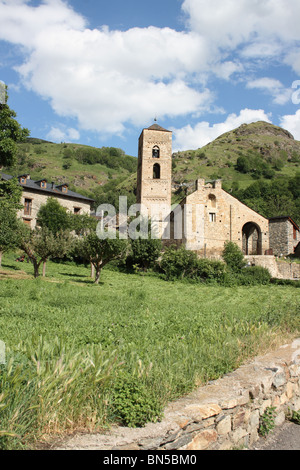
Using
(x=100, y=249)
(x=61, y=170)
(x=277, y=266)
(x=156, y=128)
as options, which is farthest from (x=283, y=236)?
(x=61, y=170)

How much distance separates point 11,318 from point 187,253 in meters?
22.5

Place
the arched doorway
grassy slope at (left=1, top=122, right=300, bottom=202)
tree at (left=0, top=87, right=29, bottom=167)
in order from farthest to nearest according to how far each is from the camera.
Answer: grassy slope at (left=1, top=122, right=300, bottom=202) → the arched doorway → tree at (left=0, top=87, right=29, bottom=167)

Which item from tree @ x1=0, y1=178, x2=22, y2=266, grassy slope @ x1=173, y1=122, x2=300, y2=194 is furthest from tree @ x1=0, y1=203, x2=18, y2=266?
grassy slope @ x1=173, y1=122, x2=300, y2=194

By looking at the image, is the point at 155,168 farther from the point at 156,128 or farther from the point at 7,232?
the point at 7,232

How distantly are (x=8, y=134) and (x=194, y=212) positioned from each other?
2210cm

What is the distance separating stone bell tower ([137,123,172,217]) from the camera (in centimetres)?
4062

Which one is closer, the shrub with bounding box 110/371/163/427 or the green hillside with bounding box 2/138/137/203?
the shrub with bounding box 110/371/163/427

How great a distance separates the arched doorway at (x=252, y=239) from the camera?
39.5 meters

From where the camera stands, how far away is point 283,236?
41.0 metres

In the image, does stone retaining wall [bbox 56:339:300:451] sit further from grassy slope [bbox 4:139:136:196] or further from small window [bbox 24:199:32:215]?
grassy slope [bbox 4:139:136:196]

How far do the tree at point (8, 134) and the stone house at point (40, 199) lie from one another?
21882mm

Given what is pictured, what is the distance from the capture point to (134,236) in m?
33.0
